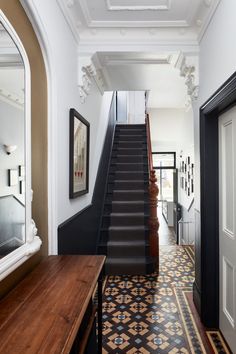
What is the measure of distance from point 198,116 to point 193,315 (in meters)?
2.06

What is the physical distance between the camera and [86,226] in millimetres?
3303

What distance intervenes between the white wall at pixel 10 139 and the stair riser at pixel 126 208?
11.2 ft

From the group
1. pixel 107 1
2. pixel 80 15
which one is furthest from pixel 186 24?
pixel 80 15

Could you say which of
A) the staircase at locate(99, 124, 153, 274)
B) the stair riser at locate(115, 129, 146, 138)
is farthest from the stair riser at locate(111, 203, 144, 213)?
the stair riser at locate(115, 129, 146, 138)

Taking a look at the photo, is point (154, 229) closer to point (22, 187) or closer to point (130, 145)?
point (22, 187)

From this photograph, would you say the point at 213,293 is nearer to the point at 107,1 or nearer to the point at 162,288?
the point at 162,288

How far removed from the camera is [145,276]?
3771 millimetres

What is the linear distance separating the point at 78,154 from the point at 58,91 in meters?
0.83

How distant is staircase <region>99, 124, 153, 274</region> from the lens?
155 inches

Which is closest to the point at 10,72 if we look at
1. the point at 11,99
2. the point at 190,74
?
the point at 11,99

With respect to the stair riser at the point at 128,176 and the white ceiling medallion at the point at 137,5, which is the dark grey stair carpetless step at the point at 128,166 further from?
the white ceiling medallion at the point at 137,5

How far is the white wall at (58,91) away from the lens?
186 centimetres

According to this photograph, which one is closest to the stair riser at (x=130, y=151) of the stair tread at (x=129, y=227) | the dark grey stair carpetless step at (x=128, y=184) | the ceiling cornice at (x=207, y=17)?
the dark grey stair carpetless step at (x=128, y=184)

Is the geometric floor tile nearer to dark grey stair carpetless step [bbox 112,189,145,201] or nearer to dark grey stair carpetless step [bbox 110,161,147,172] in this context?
dark grey stair carpetless step [bbox 112,189,145,201]
